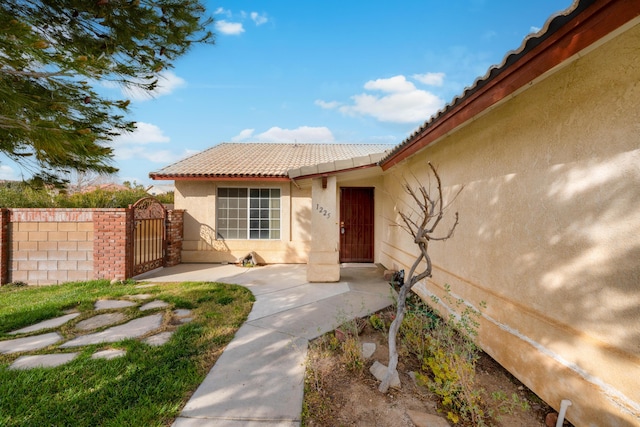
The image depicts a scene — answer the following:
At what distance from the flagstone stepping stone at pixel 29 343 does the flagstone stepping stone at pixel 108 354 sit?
100 centimetres

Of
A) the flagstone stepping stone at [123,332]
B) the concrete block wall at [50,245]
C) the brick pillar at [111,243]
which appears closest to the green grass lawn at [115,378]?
the flagstone stepping stone at [123,332]

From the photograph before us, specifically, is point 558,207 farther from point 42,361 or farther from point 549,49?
point 42,361

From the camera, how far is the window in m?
10.4

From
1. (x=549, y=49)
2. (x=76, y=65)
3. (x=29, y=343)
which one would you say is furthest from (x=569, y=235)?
(x=29, y=343)

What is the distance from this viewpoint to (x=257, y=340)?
13.5 ft

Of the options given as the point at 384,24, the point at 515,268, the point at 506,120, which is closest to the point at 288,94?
the point at 384,24

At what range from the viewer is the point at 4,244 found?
24.0 ft

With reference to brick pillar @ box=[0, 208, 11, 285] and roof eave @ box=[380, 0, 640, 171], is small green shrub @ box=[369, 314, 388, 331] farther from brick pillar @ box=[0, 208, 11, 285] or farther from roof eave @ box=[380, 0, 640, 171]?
brick pillar @ box=[0, 208, 11, 285]

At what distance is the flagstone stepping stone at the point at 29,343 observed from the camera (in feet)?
12.7

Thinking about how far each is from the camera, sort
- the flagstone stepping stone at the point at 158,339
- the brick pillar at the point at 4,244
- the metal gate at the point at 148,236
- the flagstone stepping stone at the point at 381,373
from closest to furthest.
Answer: the flagstone stepping stone at the point at 381,373 → the flagstone stepping stone at the point at 158,339 → the brick pillar at the point at 4,244 → the metal gate at the point at 148,236

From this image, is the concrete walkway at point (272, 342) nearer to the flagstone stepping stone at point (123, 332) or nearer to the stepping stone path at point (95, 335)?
the stepping stone path at point (95, 335)

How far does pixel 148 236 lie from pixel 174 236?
3.70 feet

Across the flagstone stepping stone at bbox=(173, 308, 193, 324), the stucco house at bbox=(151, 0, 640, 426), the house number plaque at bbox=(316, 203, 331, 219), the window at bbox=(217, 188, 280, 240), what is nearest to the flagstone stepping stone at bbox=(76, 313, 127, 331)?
the flagstone stepping stone at bbox=(173, 308, 193, 324)

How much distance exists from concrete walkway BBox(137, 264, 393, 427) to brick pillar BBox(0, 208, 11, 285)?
3311 millimetres
